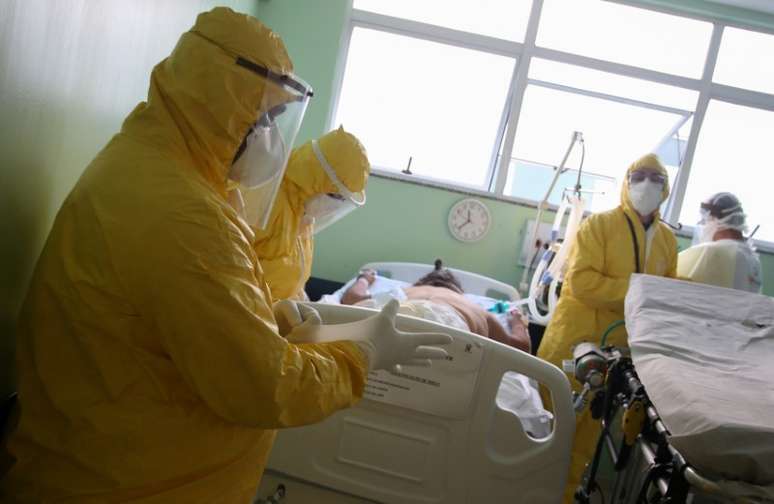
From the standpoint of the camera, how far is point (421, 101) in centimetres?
436

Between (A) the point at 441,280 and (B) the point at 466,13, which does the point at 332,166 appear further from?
(B) the point at 466,13

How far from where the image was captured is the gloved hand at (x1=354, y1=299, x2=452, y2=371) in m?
1.22

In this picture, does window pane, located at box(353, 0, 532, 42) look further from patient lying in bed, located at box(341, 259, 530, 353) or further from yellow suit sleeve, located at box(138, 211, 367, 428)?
yellow suit sleeve, located at box(138, 211, 367, 428)

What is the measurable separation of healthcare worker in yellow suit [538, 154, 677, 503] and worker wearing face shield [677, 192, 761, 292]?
223 millimetres

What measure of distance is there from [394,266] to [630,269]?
62.4 inches

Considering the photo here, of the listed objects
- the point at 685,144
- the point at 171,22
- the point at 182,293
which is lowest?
the point at 182,293

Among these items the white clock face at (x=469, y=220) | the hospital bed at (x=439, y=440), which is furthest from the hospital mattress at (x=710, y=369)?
the white clock face at (x=469, y=220)

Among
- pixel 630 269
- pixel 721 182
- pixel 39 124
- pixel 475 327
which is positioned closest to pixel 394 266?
pixel 475 327

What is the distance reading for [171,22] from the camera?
2.12m

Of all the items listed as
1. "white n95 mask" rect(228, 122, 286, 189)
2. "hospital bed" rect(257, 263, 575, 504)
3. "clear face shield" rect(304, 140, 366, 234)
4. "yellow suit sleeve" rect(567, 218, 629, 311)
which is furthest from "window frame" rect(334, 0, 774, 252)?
"white n95 mask" rect(228, 122, 286, 189)

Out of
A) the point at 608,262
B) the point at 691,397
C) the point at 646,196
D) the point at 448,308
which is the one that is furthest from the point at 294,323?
the point at 646,196

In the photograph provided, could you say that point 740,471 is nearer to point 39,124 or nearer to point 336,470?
point 336,470

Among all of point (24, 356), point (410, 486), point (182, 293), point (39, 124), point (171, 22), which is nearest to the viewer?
point (182, 293)

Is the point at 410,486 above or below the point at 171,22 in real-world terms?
below
